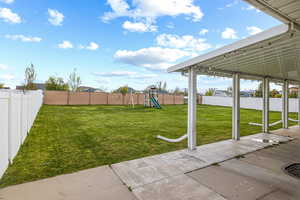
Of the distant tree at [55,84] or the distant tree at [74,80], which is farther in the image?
the distant tree at [74,80]

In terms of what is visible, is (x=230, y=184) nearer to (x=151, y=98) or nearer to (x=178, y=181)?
(x=178, y=181)

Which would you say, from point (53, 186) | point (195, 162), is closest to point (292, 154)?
point (195, 162)

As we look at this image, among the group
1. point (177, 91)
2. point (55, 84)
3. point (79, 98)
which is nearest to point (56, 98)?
point (79, 98)

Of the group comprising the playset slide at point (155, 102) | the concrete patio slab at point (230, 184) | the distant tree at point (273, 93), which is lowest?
the concrete patio slab at point (230, 184)

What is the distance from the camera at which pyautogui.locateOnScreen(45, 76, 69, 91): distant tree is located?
2017 cm

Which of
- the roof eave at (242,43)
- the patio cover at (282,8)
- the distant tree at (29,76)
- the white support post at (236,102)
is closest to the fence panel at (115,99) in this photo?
the distant tree at (29,76)

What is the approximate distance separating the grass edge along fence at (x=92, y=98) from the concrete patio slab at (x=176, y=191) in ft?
49.0

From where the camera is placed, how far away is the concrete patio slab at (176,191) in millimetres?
1922

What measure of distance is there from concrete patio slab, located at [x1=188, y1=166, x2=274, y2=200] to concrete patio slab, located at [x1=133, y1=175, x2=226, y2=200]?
0.48ft

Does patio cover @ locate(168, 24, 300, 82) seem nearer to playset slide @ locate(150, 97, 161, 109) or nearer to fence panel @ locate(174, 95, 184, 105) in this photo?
playset slide @ locate(150, 97, 161, 109)

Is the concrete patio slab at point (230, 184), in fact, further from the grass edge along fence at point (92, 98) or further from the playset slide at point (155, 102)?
the grass edge along fence at point (92, 98)

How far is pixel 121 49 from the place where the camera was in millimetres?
16984

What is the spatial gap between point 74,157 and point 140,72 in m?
25.3

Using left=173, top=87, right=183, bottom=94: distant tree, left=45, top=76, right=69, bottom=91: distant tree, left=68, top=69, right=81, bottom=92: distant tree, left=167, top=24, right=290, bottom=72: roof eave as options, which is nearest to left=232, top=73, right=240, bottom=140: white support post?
left=167, top=24, right=290, bottom=72: roof eave
